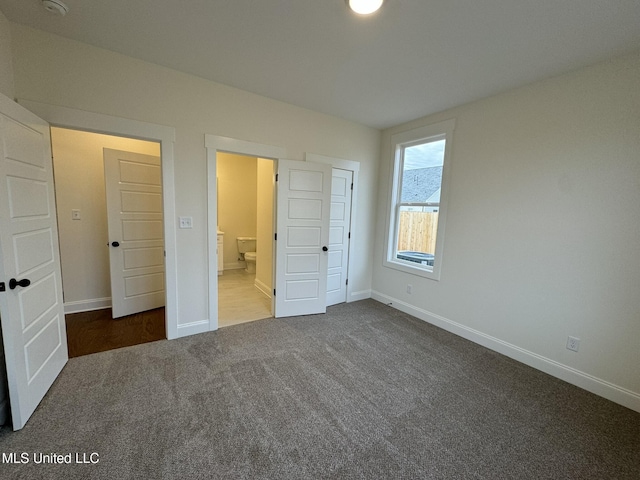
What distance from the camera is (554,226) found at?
238cm

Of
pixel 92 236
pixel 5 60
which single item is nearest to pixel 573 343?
pixel 5 60

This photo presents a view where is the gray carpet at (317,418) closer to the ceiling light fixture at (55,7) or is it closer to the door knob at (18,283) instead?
the door knob at (18,283)

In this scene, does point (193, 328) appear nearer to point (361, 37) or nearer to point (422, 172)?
point (361, 37)

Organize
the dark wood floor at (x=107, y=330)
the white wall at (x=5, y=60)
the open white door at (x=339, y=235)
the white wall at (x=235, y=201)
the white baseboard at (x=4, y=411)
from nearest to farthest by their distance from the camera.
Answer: the white baseboard at (x=4, y=411)
the white wall at (x=5, y=60)
the dark wood floor at (x=107, y=330)
the open white door at (x=339, y=235)
the white wall at (x=235, y=201)

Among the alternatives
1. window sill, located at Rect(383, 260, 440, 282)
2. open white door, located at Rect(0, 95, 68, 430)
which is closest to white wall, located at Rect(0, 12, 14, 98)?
open white door, located at Rect(0, 95, 68, 430)

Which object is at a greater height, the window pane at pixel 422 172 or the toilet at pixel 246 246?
the window pane at pixel 422 172

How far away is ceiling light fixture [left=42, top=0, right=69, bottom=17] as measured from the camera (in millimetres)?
1658

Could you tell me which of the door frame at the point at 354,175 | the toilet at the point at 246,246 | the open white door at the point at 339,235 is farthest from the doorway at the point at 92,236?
the toilet at the point at 246,246

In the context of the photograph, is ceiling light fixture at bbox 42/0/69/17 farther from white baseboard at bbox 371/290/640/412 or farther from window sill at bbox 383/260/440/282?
white baseboard at bbox 371/290/640/412

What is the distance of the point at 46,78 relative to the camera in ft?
6.75

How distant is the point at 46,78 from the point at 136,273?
211 centimetres

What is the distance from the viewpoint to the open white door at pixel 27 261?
1541 mm

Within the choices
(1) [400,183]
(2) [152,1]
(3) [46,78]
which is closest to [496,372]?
(1) [400,183]

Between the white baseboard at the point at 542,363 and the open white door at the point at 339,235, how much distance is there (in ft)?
3.51
